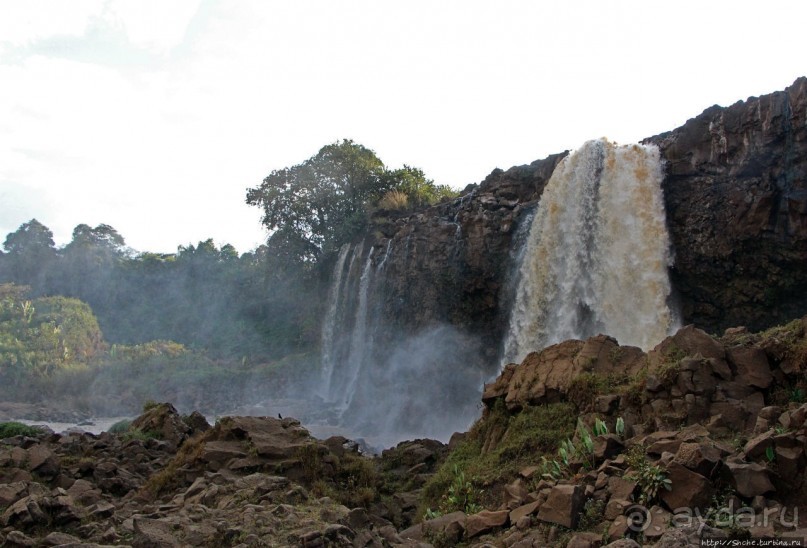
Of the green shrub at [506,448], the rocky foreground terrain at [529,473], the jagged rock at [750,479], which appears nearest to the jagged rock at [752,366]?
the rocky foreground terrain at [529,473]

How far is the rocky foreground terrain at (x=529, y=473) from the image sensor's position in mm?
6051

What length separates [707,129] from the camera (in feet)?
65.7

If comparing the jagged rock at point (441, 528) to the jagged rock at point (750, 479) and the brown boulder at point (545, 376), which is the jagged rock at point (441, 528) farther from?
the brown boulder at point (545, 376)

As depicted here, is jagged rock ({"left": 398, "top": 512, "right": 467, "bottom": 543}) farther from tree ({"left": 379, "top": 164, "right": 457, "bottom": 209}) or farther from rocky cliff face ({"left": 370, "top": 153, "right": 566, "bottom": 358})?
tree ({"left": 379, "top": 164, "right": 457, "bottom": 209})

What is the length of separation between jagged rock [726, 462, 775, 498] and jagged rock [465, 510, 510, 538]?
8.26 ft

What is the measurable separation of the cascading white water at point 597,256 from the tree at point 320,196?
1660cm

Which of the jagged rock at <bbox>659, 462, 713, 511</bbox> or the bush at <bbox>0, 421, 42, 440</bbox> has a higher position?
the jagged rock at <bbox>659, 462, 713, 511</bbox>

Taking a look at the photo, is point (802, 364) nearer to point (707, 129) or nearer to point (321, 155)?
point (707, 129)

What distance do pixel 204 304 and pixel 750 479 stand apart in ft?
166

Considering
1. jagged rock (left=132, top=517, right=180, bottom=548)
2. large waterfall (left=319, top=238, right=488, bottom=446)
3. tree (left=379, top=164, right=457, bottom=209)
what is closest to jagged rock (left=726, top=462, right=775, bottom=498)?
jagged rock (left=132, top=517, right=180, bottom=548)

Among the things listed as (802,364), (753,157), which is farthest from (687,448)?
(753,157)

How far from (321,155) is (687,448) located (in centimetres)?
3563

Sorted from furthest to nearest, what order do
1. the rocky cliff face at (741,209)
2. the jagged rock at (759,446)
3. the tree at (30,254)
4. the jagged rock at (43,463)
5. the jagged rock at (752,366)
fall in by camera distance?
1. the tree at (30,254)
2. the rocky cliff face at (741,209)
3. the jagged rock at (43,463)
4. the jagged rock at (752,366)
5. the jagged rock at (759,446)

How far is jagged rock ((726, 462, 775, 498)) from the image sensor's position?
588cm
